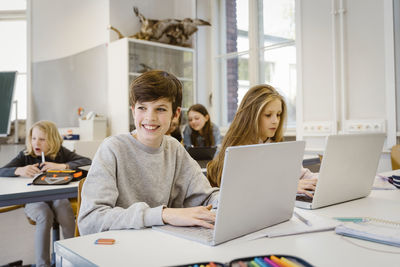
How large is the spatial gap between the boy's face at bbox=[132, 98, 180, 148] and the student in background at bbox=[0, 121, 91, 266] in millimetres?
1201

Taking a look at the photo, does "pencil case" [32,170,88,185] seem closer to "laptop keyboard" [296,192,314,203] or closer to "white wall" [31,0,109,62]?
"laptop keyboard" [296,192,314,203]

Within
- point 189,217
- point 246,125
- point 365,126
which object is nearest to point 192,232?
point 189,217

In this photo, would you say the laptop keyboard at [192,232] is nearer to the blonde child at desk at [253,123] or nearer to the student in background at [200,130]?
the blonde child at desk at [253,123]

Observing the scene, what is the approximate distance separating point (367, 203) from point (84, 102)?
155 inches

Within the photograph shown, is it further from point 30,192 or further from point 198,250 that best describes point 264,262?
point 30,192

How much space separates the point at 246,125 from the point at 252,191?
79 cm

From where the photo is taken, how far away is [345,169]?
1116mm

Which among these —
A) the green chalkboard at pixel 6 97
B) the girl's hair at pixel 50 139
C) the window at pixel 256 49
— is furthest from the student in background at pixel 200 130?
the green chalkboard at pixel 6 97

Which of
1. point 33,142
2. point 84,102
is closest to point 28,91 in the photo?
point 84,102

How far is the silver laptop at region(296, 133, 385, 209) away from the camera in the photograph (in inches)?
41.3

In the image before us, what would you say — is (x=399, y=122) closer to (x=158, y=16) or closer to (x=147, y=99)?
(x=147, y=99)

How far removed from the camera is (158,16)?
4.80m

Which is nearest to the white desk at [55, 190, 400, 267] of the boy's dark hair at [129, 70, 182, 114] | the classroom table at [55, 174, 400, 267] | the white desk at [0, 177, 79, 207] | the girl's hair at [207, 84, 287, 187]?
the classroom table at [55, 174, 400, 267]

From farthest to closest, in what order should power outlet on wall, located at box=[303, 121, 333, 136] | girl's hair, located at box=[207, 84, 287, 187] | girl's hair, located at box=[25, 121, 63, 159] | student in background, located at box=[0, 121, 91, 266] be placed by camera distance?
power outlet on wall, located at box=[303, 121, 333, 136], girl's hair, located at box=[25, 121, 63, 159], student in background, located at box=[0, 121, 91, 266], girl's hair, located at box=[207, 84, 287, 187]
